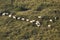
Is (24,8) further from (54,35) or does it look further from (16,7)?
(54,35)

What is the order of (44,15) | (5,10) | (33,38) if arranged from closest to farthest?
1. (33,38)
2. (44,15)
3. (5,10)

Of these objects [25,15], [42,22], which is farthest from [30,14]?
[42,22]

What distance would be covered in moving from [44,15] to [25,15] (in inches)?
59.7

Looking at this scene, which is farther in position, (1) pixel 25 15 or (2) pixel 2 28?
(1) pixel 25 15

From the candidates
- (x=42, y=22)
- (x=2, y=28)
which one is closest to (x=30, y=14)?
(x=42, y=22)

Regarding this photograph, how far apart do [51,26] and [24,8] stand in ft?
12.4

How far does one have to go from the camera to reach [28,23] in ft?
50.3

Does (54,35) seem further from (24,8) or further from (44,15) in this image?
(24,8)

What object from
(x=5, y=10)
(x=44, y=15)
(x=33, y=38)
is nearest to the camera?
(x=33, y=38)

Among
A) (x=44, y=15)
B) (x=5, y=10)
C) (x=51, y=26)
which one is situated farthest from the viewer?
(x=5, y=10)

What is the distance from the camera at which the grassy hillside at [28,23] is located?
13.9 m

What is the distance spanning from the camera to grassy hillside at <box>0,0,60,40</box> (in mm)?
13945

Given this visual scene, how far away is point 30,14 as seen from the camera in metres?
16.6

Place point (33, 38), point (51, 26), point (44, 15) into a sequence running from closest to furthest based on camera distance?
1. point (33, 38)
2. point (51, 26)
3. point (44, 15)
